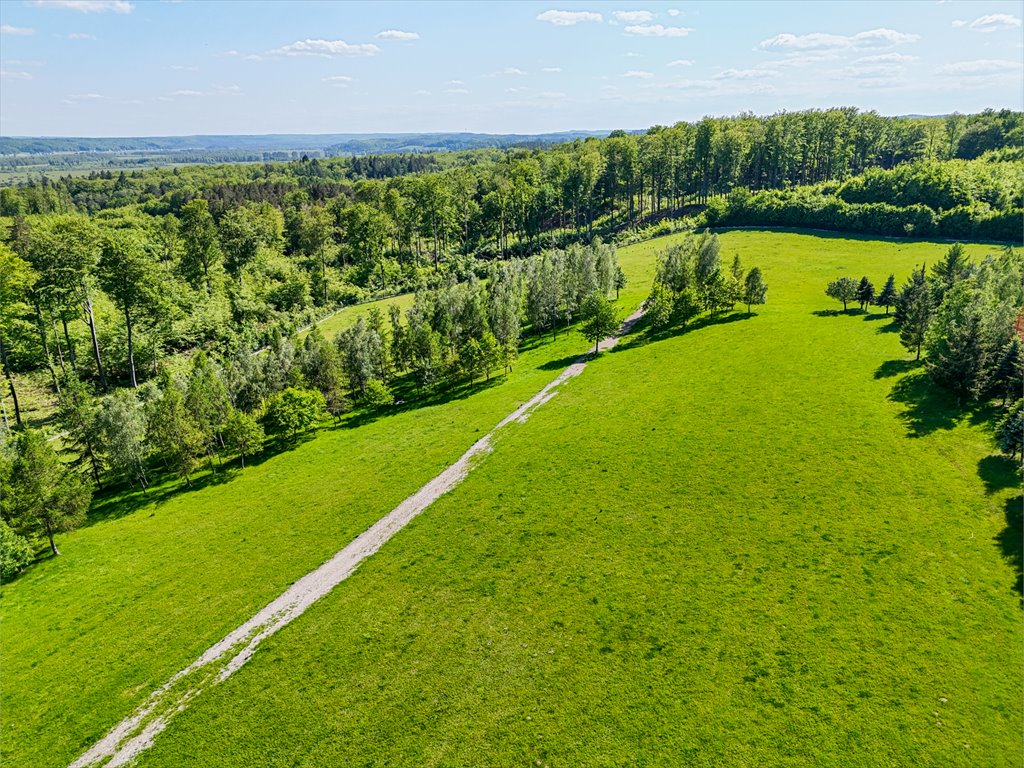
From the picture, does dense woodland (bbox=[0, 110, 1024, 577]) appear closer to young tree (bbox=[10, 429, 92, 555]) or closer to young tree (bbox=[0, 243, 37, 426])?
young tree (bbox=[10, 429, 92, 555])

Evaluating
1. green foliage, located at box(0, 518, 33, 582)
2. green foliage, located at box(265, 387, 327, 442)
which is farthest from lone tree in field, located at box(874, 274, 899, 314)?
green foliage, located at box(0, 518, 33, 582)

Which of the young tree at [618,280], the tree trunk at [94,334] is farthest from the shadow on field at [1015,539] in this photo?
the tree trunk at [94,334]

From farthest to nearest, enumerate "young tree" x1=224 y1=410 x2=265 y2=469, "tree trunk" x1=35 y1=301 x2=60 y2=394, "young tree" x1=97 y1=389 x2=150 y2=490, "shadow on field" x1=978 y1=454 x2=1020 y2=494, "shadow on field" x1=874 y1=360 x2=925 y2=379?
"tree trunk" x1=35 y1=301 x2=60 y2=394 → "young tree" x1=224 y1=410 x2=265 y2=469 → "shadow on field" x1=874 y1=360 x2=925 y2=379 → "young tree" x1=97 y1=389 x2=150 y2=490 → "shadow on field" x1=978 y1=454 x2=1020 y2=494

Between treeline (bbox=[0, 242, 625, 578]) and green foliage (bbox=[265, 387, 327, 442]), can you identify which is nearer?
treeline (bbox=[0, 242, 625, 578])

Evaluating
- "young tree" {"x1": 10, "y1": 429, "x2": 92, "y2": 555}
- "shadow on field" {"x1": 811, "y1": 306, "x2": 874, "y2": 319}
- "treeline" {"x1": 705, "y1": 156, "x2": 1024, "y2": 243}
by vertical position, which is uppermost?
"treeline" {"x1": 705, "y1": 156, "x2": 1024, "y2": 243}

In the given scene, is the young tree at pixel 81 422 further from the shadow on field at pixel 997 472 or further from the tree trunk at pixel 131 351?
the shadow on field at pixel 997 472

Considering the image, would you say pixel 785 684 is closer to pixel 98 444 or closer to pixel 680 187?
pixel 98 444
